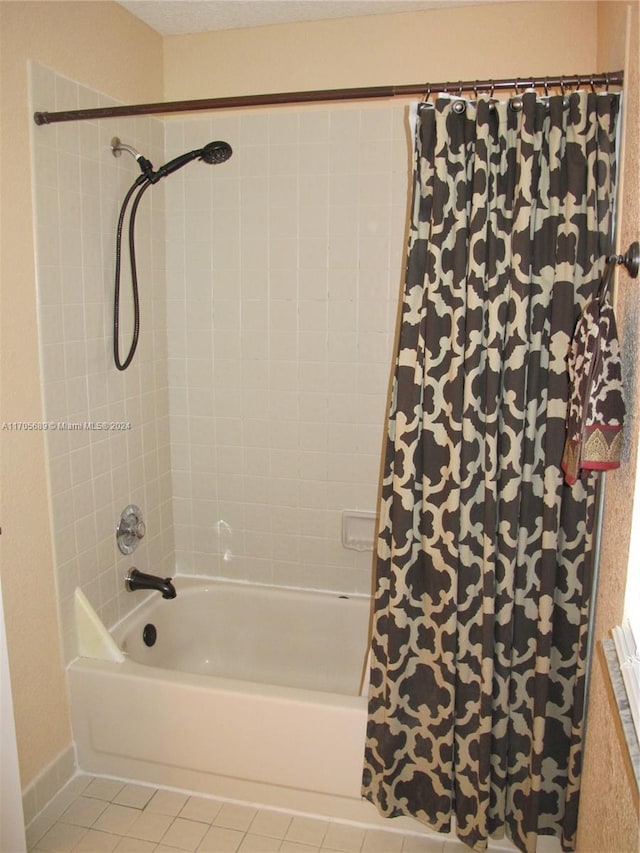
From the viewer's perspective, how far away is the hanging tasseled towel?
4.43 feet

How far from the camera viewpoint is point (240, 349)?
275 centimetres

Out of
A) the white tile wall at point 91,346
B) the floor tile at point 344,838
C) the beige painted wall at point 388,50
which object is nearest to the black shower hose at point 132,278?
the white tile wall at point 91,346

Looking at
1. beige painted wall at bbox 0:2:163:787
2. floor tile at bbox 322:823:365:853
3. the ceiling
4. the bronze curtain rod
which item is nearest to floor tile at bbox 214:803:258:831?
floor tile at bbox 322:823:365:853

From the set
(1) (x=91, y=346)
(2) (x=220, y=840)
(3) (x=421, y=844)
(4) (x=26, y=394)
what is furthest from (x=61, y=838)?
Result: (1) (x=91, y=346)

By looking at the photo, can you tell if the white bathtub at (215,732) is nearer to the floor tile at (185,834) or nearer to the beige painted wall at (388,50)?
the floor tile at (185,834)

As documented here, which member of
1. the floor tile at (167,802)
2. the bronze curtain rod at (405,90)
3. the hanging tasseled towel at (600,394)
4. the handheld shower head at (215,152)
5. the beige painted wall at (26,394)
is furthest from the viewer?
the handheld shower head at (215,152)

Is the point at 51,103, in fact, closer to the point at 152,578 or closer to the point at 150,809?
the point at 152,578

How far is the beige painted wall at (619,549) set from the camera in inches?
45.5

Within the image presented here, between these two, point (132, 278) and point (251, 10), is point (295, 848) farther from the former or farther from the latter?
point (251, 10)

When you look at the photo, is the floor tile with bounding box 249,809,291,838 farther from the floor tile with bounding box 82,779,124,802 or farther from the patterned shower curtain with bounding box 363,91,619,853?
the floor tile with bounding box 82,779,124,802

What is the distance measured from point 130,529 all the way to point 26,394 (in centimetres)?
75

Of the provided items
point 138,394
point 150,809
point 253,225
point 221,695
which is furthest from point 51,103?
point 150,809

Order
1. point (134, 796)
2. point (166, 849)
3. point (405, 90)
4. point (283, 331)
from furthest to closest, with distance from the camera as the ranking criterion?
point (283, 331) → point (134, 796) → point (166, 849) → point (405, 90)

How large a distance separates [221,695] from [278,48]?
7.62 feet
